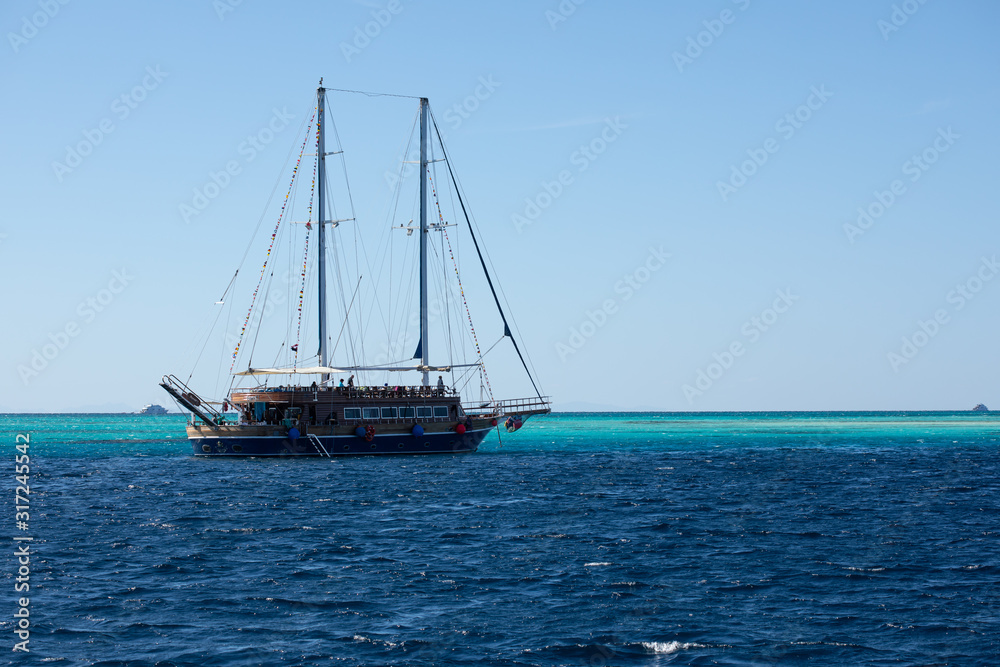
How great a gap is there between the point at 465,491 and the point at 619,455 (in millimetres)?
37587

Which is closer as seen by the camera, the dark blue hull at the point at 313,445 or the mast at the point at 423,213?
the dark blue hull at the point at 313,445

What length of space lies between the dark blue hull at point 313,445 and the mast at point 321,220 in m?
8.02

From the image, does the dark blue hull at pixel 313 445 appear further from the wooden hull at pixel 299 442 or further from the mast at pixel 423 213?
the mast at pixel 423 213

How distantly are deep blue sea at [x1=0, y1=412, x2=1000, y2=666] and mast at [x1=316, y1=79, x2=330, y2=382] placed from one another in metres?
26.2

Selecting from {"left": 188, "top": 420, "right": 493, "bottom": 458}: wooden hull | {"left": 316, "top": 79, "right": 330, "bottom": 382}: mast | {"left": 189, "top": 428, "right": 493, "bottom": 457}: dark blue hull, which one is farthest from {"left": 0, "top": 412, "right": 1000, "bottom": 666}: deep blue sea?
{"left": 316, "top": 79, "right": 330, "bottom": 382}: mast

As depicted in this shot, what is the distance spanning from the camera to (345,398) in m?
67.2

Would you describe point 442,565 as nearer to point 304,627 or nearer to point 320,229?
point 304,627

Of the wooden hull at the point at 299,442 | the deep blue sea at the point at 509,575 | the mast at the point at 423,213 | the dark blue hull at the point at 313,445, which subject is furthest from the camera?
the mast at the point at 423,213

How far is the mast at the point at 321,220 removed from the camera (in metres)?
72.2

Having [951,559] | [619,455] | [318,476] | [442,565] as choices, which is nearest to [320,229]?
[318,476]

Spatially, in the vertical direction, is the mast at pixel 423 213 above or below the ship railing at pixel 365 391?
above

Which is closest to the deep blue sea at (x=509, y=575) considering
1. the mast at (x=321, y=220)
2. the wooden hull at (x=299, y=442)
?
the wooden hull at (x=299, y=442)

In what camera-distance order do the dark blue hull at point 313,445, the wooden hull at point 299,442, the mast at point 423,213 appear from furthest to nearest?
the mast at point 423,213
the dark blue hull at point 313,445
the wooden hull at point 299,442

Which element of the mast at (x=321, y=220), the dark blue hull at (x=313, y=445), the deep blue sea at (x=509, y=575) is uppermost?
the mast at (x=321, y=220)
